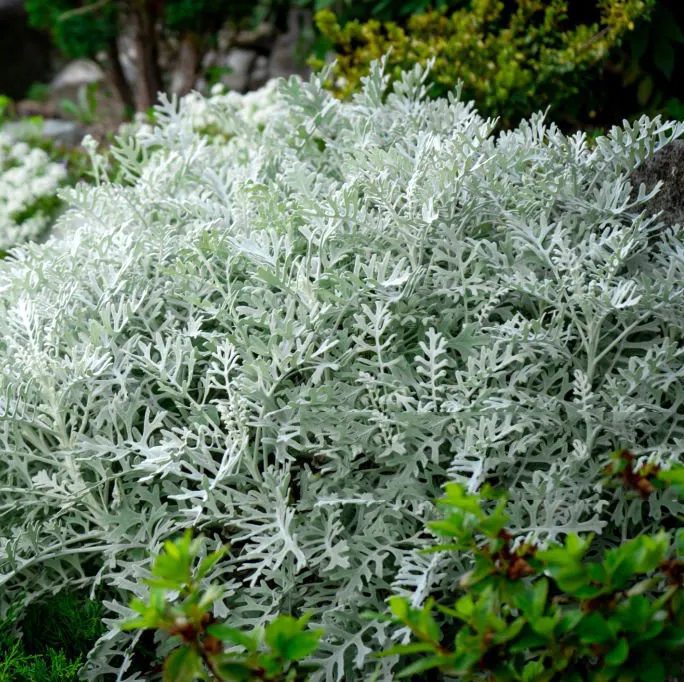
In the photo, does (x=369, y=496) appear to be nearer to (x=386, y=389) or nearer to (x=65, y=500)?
(x=386, y=389)

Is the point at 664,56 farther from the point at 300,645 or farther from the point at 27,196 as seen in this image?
the point at 300,645

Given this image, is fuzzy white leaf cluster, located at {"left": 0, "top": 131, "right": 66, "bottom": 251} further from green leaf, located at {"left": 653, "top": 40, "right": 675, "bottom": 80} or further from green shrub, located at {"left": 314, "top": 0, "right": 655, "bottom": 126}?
green leaf, located at {"left": 653, "top": 40, "right": 675, "bottom": 80}

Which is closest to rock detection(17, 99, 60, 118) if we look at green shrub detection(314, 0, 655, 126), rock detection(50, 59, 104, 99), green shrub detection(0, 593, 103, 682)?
rock detection(50, 59, 104, 99)

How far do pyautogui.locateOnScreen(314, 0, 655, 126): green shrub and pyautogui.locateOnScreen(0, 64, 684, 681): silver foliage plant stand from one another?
1.40 meters

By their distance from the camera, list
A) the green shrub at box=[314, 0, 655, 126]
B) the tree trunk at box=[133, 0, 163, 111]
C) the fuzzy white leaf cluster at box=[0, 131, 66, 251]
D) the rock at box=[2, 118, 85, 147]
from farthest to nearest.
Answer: the tree trunk at box=[133, 0, 163, 111], the rock at box=[2, 118, 85, 147], the fuzzy white leaf cluster at box=[0, 131, 66, 251], the green shrub at box=[314, 0, 655, 126]

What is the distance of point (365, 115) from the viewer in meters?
2.28

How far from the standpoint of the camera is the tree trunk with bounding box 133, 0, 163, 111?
5.93m

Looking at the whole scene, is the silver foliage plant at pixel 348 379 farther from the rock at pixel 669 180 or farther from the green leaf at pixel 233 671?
the green leaf at pixel 233 671

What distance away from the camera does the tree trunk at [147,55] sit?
5.93 m

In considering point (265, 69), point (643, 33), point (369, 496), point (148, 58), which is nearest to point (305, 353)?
point (369, 496)

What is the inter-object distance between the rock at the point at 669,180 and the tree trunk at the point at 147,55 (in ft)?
15.3

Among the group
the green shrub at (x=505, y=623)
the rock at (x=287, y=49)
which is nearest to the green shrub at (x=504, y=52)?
the green shrub at (x=505, y=623)

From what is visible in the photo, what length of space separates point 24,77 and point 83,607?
31.2 ft

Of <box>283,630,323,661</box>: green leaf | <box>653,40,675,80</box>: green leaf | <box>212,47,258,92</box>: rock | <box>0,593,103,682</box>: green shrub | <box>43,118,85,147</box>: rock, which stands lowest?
<box>43,118,85,147</box>: rock
